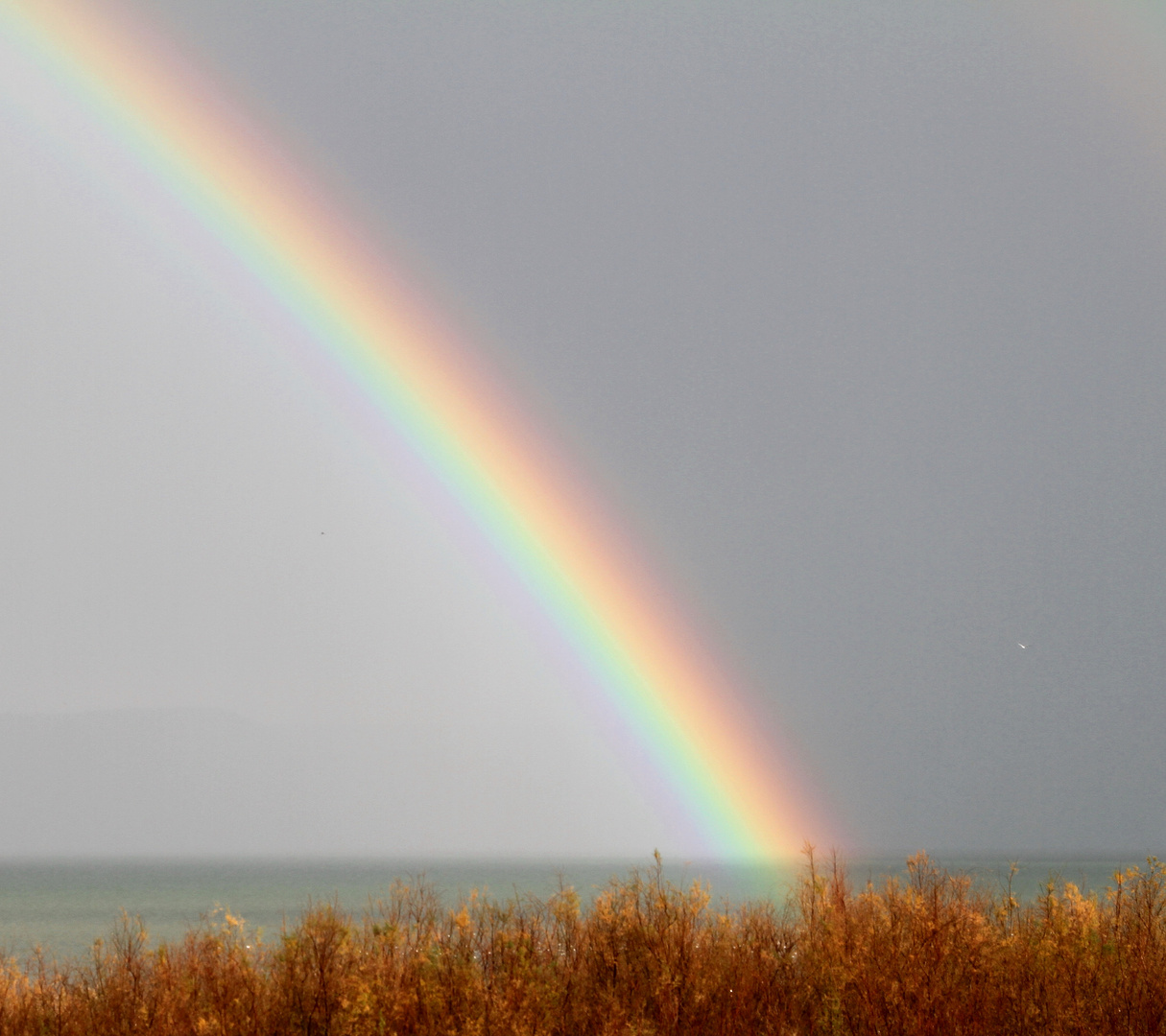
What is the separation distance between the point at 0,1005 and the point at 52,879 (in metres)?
188

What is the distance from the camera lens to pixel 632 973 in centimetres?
1886

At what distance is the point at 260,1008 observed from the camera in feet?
52.1

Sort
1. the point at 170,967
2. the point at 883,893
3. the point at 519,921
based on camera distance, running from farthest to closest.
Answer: the point at 883,893 → the point at 519,921 → the point at 170,967

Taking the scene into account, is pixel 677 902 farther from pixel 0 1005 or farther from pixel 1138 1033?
pixel 0 1005

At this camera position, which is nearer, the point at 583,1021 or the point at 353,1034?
the point at 353,1034

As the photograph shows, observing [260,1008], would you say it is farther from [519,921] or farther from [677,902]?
[677,902]

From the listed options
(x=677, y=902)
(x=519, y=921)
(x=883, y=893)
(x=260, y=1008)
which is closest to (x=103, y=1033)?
(x=260, y=1008)

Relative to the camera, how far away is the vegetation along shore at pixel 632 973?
52.2ft

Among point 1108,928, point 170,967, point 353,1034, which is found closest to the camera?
point 353,1034

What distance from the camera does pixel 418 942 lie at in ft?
56.6

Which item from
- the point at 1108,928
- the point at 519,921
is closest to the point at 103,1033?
the point at 519,921

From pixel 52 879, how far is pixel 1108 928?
19217 cm

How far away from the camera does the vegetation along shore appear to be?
15906 millimetres

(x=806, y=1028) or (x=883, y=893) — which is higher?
(x=883, y=893)
